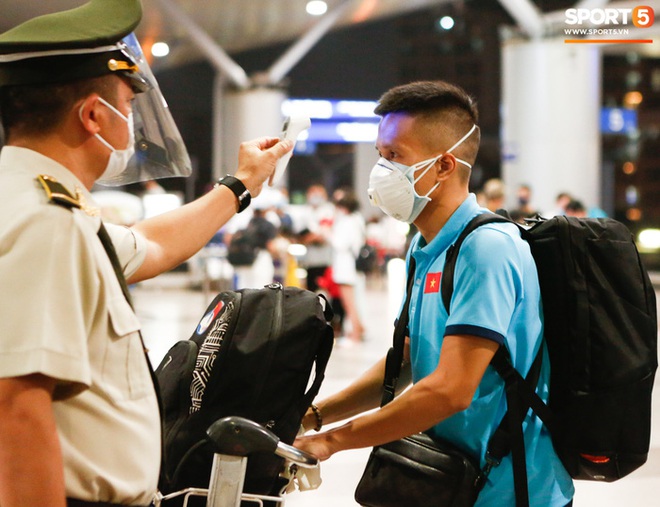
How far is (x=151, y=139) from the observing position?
1.90m

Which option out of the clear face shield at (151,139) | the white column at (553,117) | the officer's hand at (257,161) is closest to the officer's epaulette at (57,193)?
the clear face shield at (151,139)

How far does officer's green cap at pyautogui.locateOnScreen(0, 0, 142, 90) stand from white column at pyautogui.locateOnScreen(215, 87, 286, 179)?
1960 cm

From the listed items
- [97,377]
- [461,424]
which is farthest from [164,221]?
[461,424]

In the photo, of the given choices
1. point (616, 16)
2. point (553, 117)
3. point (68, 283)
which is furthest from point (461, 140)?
point (553, 117)

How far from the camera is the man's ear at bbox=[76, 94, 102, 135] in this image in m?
1.42

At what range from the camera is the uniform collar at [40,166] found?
1371mm

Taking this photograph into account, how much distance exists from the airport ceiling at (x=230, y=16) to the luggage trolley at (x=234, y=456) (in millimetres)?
16052

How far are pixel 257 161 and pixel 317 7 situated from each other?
18.7 meters

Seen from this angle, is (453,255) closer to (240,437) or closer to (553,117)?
(240,437)

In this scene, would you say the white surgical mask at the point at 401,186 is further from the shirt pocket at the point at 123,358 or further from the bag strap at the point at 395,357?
the shirt pocket at the point at 123,358

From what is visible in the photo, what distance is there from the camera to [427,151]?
2.15 metres

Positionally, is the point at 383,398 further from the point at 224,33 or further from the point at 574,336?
the point at 224,33

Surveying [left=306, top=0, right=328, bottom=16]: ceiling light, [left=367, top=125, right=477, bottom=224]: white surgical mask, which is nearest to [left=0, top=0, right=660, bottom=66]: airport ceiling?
[left=306, top=0, right=328, bottom=16]: ceiling light

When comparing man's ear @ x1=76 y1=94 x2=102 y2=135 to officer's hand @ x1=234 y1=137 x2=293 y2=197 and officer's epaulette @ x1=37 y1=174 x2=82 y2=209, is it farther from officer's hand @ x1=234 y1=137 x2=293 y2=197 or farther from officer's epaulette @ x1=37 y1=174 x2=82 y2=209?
officer's hand @ x1=234 y1=137 x2=293 y2=197
